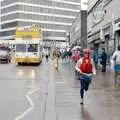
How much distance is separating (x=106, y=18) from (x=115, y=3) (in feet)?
21.9

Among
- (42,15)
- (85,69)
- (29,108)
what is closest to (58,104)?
(29,108)

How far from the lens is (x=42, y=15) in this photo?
519ft

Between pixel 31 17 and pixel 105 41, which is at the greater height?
pixel 31 17

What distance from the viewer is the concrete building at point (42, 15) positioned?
154875mm

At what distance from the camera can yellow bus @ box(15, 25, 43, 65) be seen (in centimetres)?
4388

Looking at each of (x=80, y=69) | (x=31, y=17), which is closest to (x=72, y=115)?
(x=80, y=69)

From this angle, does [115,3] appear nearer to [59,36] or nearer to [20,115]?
[20,115]

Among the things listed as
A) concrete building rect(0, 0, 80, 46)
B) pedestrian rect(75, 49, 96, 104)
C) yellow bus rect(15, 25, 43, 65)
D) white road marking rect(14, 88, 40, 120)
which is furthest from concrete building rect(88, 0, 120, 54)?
concrete building rect(0, 0, 80, 46)

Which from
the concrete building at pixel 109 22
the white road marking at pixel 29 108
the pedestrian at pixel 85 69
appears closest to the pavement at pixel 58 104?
the white road marking at pixel 29 108

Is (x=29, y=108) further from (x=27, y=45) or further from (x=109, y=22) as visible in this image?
(x=109, y=22)

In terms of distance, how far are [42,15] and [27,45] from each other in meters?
115

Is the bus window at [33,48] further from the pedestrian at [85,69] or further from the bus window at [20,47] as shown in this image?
the pedestrian at [85,69]

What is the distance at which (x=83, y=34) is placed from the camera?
Result: 74.0 metres

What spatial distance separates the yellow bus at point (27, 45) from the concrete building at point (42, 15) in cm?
10737
